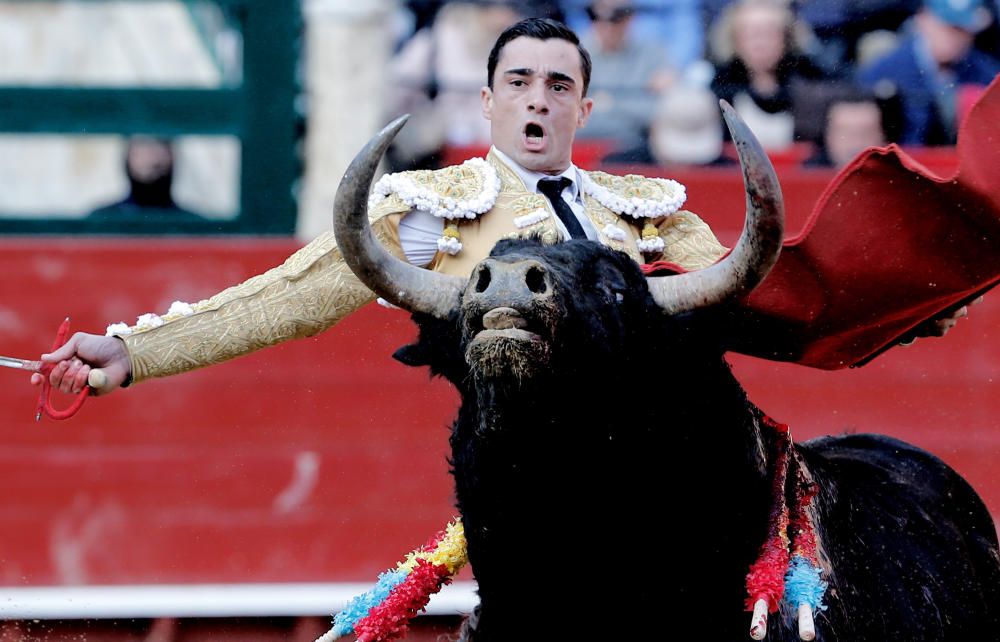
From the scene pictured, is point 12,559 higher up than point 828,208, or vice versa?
point 828,208

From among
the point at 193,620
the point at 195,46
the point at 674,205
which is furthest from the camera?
the point at 195,46

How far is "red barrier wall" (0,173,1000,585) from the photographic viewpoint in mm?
5777

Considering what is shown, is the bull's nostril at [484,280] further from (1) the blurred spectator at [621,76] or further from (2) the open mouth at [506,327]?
(1) the blurred spectator at [621,76]

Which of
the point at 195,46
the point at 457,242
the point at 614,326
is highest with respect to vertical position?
the point at 195,46

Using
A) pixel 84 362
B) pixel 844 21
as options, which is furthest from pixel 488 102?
pixel 844 21

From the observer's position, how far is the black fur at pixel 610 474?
2770 mm

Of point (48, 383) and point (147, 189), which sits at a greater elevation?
point (147, 189)

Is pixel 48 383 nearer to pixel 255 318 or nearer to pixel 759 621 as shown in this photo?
pixel 255 318

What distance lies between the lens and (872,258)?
3.16 m

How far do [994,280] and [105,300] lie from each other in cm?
345

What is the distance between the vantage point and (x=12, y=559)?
5.73 meters

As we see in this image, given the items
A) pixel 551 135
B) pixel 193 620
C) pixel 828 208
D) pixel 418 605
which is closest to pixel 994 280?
pixel 828 208

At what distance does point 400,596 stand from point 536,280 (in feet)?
2.70

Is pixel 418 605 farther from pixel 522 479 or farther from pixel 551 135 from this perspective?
pixel 551 135
